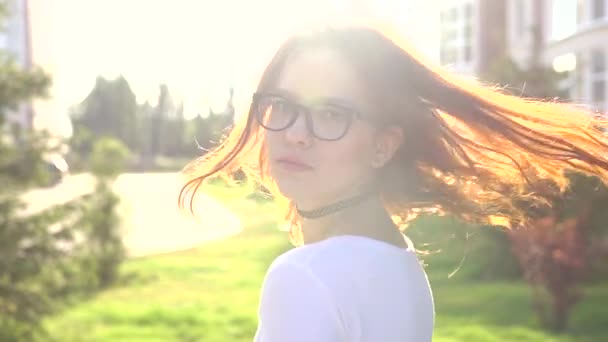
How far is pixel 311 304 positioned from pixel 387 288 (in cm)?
15

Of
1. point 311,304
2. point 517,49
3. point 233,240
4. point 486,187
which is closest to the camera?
point 311,304

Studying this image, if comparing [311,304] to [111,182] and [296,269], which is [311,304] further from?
[111,182]

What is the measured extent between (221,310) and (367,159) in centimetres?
907

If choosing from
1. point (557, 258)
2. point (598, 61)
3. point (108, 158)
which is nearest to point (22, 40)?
point (108, 158)

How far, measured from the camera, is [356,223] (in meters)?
1.48

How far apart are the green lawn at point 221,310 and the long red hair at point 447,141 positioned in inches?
220

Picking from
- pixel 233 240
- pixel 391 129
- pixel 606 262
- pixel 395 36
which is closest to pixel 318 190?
pixel 391 129

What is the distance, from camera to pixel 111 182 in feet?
39.4

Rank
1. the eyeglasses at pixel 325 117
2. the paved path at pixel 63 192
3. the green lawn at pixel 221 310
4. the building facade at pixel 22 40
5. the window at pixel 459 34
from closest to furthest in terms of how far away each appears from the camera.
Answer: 1. the eyeglasses at pixel 325 117
2. the building facade at pixel 22 40
3. the green lawn at pixel 221 310
4. the paved path at pixel 63 192
5. the window at pixel 459 34

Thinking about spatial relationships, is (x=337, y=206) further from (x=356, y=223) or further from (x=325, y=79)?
(x=325, y=79)

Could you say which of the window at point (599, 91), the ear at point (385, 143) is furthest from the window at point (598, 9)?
the ear at point (385, 143)

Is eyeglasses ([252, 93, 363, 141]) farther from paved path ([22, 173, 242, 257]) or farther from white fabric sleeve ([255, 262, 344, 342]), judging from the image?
paved path ([22, 173, 242, 257])

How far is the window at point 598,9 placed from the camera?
17.5m

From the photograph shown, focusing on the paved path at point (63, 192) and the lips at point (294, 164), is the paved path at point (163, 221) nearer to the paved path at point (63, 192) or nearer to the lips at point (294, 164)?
the paved path at point (63, 192)
